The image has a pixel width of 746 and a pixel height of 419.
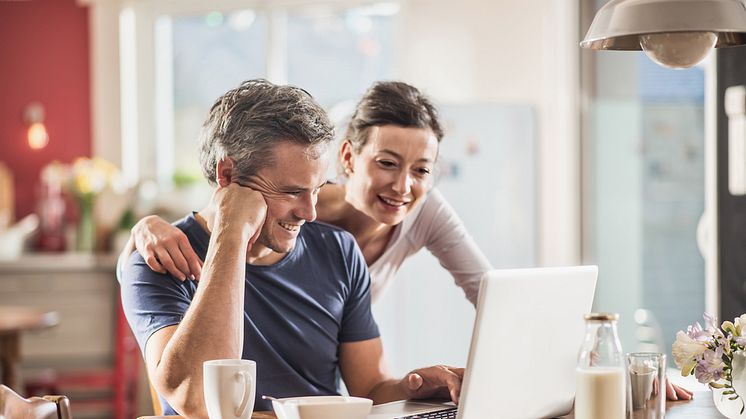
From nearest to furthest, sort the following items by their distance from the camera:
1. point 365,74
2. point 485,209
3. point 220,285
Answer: point 220,285 → point 485,209 → point 365,74

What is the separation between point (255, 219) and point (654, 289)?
11.1 ft

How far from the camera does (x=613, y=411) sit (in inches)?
54.9

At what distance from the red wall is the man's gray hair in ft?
14.5

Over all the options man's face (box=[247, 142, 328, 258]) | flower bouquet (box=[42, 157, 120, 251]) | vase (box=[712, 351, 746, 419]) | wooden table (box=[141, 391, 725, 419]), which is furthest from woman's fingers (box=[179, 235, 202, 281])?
flower bouquet (box=[42, 157, 120, 251])

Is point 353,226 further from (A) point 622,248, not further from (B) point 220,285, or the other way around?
(A) point 622,248

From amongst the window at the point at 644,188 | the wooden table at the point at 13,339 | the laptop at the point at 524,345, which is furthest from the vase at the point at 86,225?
the laptop at the point at 524,345

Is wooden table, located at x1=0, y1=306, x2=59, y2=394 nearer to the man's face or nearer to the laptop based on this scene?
the man's face

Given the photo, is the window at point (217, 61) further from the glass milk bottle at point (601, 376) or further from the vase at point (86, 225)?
the glass milk bottle at point (601, 376)

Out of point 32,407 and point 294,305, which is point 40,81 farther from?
point 32,407

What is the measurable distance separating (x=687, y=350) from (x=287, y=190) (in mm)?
734

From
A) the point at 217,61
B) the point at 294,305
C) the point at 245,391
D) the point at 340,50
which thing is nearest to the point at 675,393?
the point at 294,305

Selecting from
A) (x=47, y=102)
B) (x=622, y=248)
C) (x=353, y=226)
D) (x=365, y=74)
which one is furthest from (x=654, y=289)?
(x=47, y=102)

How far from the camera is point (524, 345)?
150 cm

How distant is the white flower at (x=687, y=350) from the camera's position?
159cm
